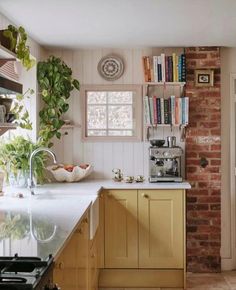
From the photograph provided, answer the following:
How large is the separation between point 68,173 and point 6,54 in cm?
186

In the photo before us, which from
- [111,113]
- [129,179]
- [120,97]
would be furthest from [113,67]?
[129,179]

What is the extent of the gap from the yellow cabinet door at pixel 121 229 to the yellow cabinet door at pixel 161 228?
63 mm

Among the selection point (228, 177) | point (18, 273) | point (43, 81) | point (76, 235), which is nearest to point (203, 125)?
point (228, 177)

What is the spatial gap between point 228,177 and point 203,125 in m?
0.60

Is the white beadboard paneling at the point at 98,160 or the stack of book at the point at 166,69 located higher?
the stack of book at the point at 166,69

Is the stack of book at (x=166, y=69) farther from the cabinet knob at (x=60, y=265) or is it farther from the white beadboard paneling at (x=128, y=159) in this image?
the cabinet knob at (x=60, y=265)

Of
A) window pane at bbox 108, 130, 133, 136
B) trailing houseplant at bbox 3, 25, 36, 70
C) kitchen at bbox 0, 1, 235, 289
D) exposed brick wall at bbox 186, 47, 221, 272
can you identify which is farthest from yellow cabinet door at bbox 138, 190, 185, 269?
trailing houseplant at bbox 3, 25, 36, 70

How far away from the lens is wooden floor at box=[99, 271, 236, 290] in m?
4.24

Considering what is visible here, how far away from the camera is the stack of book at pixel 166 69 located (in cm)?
452

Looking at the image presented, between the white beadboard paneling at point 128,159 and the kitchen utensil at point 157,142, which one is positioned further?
the white beadboard paneling at point 128,159

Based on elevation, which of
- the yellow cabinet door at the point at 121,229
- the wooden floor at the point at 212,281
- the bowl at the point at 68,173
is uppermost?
the bowl at the point at 68,173

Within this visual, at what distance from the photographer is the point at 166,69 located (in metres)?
4.53

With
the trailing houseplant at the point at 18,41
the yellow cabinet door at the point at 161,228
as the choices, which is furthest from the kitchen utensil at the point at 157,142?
the trailing houseplant at the point at 18,41

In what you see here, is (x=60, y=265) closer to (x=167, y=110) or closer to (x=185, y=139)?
(x=167, y=110)
